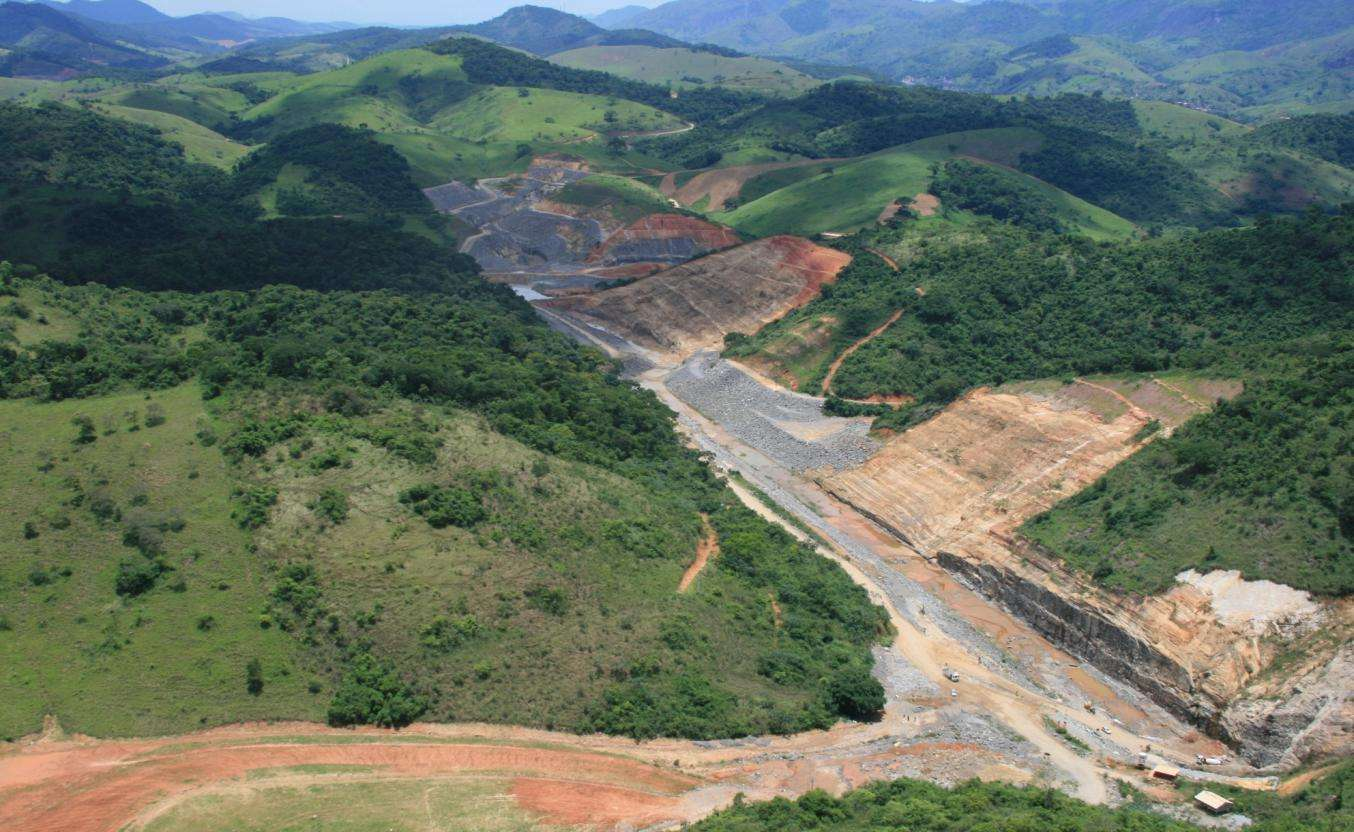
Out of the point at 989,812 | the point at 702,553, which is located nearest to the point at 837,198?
the point at 702,553

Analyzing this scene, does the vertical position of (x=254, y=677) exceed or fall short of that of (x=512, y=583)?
it falls short

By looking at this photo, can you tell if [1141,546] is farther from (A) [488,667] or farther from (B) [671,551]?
(A) [488,667]

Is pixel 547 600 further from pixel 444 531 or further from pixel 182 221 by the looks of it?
pixel 182 221

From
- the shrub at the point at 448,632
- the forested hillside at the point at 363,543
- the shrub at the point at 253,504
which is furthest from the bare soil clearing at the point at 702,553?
the shrub at the point at 253,504

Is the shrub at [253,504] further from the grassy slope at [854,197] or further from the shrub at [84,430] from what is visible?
the grassy slope at [854,197]

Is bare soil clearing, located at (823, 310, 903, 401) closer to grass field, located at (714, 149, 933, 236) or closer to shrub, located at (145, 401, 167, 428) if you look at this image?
grass field, located at (714, 149, 933, 236)
